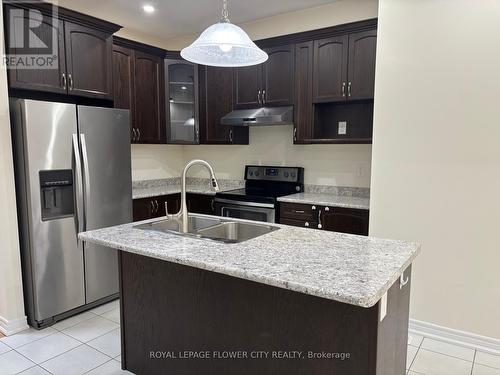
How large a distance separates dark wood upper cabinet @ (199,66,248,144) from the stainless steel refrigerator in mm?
1152

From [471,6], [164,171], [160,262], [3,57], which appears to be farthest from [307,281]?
[164,171]

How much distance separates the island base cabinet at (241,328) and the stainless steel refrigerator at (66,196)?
1098 millimetres

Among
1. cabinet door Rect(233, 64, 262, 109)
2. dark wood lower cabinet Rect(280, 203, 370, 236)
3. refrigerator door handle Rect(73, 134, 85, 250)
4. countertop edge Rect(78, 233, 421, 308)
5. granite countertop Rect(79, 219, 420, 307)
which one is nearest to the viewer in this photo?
countertop edge Rect(78, 233, 421, 308)

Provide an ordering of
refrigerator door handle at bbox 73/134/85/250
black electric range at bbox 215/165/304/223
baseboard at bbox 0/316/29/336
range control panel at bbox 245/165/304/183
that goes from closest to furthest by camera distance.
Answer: baseboard at bbox 0/316/29/336, refrigerator door handle at bbox 73/134/85/250, black electric range at bbox 215/165/304/223, range control panel at bbox 245/165/304/183

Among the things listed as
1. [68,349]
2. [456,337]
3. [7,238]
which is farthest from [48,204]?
[456,337]

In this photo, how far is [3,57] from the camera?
262cm

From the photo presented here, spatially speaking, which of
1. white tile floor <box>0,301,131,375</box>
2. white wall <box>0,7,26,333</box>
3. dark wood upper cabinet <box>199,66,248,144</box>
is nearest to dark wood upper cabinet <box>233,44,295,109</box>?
dark wood upper cabinet <box>199,66,248,144</box>

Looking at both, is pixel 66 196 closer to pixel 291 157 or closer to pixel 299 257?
pixel 299 257

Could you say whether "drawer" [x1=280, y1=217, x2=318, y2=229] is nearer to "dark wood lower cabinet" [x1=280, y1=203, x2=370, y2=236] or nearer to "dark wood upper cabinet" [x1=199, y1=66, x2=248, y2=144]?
"dark wood lower cabinet" [x1=280, y1=203, x2=370, y2=236]

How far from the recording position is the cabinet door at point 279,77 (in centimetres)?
363

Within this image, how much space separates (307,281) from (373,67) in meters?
2.52

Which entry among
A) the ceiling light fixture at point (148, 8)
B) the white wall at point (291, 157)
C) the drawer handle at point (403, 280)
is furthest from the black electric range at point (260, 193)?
the ceiling light fixture at point (148, 8)

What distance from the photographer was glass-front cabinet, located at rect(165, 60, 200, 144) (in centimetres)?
424

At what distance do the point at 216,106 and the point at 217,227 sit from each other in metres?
2.28
